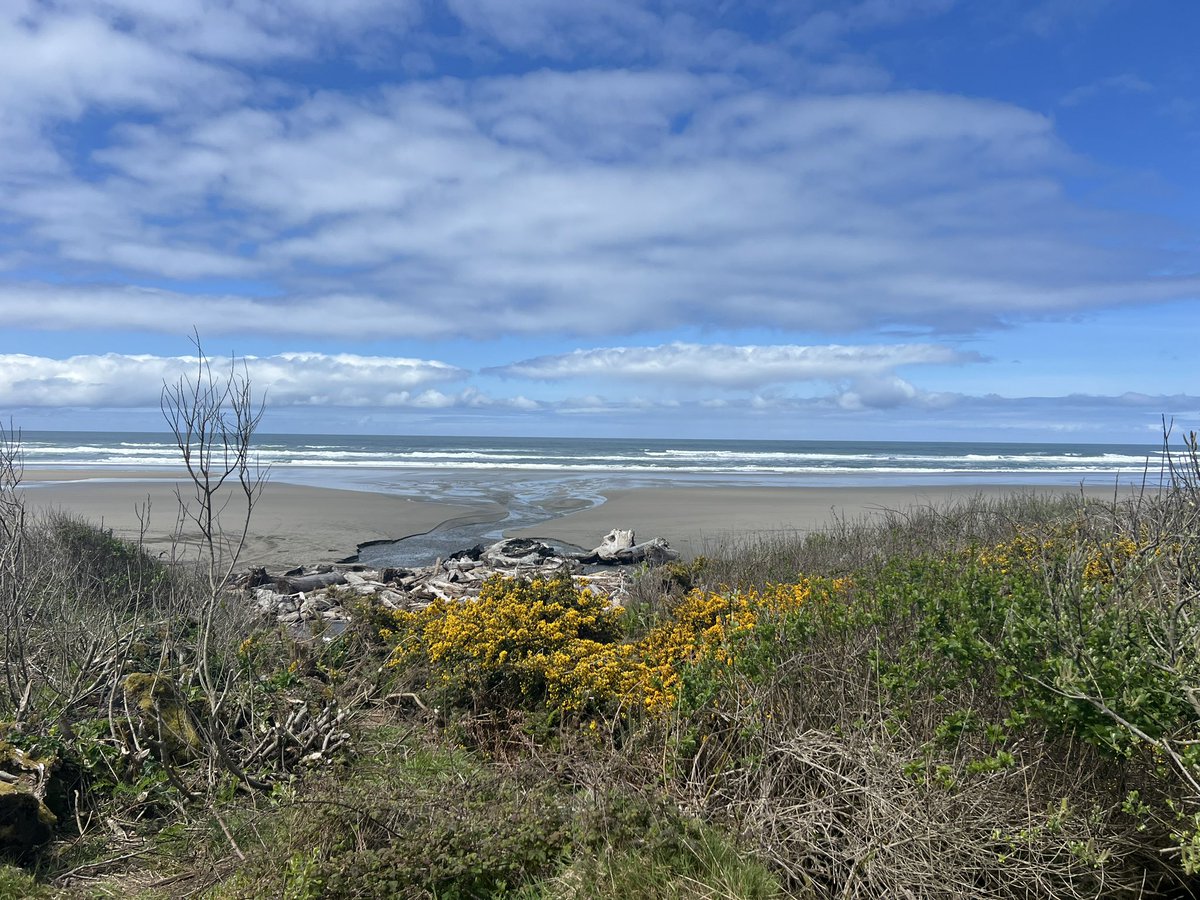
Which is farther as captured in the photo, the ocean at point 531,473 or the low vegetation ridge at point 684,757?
the ocean at point 531,473

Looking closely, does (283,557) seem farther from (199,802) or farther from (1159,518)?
(1159,518)

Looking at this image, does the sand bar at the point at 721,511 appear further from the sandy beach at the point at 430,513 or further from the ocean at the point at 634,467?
the ocean at the point at 634,467

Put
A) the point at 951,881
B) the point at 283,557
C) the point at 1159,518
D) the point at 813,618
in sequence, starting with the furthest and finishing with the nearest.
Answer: the point at 283,557 → the point at 1159,518 → the point at 813,618 → the point at 951,881

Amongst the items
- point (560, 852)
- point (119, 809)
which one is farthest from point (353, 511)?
point (560, 852)

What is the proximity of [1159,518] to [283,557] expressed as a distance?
15.0 m

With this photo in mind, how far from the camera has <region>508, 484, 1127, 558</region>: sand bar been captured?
20016mm

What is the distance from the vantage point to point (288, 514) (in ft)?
75.9

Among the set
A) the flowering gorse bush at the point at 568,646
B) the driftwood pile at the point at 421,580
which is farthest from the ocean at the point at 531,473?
the flowering gorse bush at the point at 568,646

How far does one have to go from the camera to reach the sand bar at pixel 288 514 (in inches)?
699

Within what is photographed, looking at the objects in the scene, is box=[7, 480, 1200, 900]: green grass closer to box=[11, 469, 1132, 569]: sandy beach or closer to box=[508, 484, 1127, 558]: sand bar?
box=[11, 469, 1132, 569]: sandy beach

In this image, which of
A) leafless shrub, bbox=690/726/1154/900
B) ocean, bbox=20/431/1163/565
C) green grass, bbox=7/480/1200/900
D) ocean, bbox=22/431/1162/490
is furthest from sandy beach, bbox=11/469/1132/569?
leafless shrub, bbox=690/726/1154/900

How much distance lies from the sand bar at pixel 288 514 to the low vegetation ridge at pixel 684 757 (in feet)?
34.0

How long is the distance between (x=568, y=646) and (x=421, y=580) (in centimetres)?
646

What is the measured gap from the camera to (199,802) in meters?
4.87
